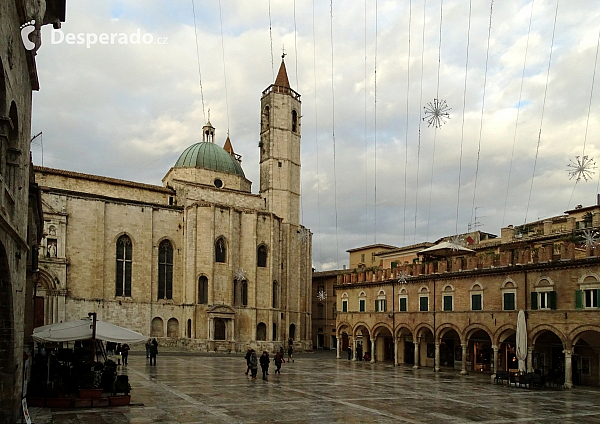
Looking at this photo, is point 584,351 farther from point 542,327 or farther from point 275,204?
point 275,204

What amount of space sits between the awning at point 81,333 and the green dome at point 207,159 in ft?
142

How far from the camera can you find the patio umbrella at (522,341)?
2791 centimetres

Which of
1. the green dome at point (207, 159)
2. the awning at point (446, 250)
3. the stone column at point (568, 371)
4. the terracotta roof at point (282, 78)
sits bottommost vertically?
the stone column at point (568, 371)

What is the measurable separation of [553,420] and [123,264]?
40.4 metres

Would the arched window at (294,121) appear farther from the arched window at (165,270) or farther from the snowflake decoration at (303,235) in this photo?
the arched window at (165,270)

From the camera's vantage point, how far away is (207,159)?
62.5 m

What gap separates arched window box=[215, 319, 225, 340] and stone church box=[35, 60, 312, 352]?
9cm

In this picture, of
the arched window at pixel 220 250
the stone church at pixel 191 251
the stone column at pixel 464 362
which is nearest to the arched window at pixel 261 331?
the stone church at pixel 191 251

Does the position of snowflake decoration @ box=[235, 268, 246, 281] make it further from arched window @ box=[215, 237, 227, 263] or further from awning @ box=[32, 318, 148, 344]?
awning @ box=[32, 318, 148, 344]

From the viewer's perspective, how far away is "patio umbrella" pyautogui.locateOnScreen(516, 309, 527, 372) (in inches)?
1099

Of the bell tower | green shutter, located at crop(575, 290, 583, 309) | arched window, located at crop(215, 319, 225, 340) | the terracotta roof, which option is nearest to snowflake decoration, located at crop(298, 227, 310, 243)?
the bell tower

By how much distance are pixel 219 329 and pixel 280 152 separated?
67.0 ft

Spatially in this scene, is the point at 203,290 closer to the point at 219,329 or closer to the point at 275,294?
the point at 219,329

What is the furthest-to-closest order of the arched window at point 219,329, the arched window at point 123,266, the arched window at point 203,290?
the arched window at point 203,290, the arched window at point 219,329, the arched window at point 123,266
